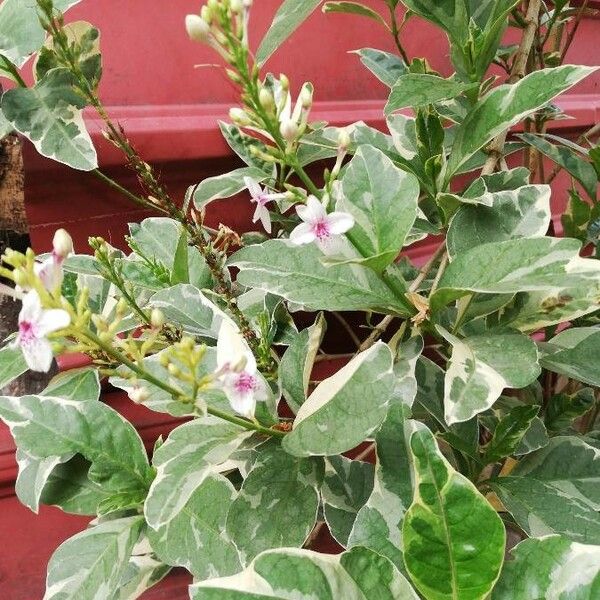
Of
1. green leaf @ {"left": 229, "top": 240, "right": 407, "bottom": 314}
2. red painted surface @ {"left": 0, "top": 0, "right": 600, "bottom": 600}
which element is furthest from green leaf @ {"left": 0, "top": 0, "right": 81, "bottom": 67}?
green leaf @ {"left": 229, "top": 240, "right": 407, "bottom": 314}

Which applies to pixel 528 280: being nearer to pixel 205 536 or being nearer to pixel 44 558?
pixel 205 536

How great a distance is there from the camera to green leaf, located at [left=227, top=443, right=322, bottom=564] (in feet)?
1.49

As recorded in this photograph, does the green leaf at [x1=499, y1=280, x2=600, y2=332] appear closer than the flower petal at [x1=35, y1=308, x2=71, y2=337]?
No

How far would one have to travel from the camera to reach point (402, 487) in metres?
0.43

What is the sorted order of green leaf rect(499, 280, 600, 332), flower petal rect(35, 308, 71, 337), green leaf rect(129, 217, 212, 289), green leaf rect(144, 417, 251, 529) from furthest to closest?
green leaf rect(129, 217, 212, 289) < green leaf rect(499, 280, 600, 332) < green leaf rect(144, 417, 251, 529) < flower petal rect(35, 308, 71, 337)

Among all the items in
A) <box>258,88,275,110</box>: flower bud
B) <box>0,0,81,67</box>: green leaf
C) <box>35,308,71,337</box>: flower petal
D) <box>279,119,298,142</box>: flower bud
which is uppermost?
<box>0,0,81,67</box>: green leaf

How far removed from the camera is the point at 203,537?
0.51 m

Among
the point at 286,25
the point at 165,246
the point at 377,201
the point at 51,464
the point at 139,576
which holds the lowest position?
the point at 139,576

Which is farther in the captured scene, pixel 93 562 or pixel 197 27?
pixel 93 562

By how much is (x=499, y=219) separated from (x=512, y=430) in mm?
186

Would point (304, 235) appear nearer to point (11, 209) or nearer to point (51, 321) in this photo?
point (51, 321)

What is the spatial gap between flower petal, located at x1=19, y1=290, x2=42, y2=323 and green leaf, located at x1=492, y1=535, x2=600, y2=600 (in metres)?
0.31

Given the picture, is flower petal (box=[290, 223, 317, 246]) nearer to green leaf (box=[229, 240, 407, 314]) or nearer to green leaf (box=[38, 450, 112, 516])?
green leaf (box=[229, 240, 407, 314])

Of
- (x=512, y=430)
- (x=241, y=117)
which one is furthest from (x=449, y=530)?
(x=241, y=117)
